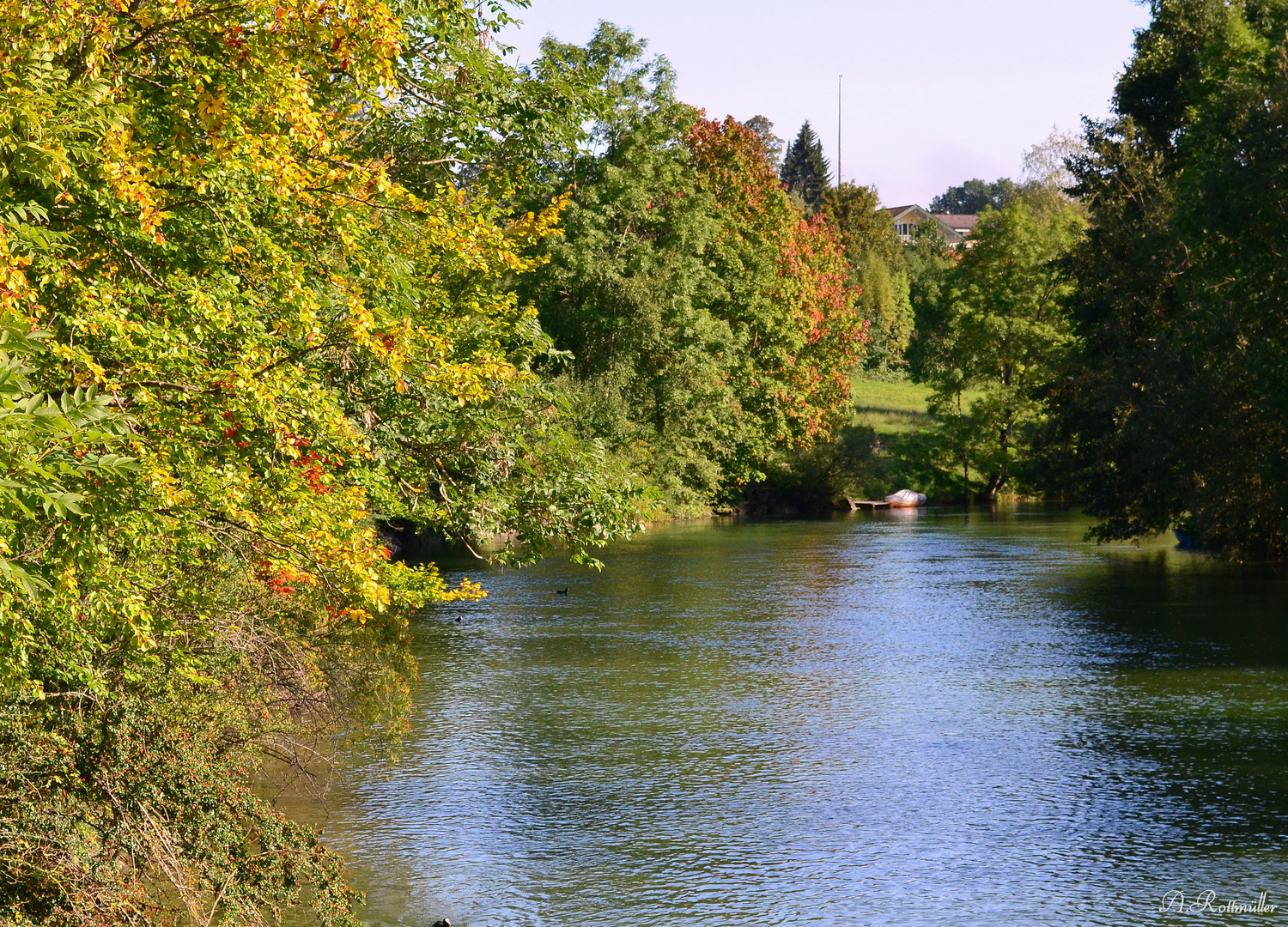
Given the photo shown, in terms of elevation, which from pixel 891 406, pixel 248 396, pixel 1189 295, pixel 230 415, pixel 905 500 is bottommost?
pixel 905 500

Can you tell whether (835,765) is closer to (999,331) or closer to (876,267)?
(999,331)

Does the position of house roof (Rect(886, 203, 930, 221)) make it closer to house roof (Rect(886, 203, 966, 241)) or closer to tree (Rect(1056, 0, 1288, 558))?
house roof (Rect(886, 203, 966, 241))

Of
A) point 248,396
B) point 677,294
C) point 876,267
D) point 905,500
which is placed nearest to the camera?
point 248,396

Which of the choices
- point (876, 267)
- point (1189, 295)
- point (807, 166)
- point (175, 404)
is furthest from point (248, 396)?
point (807, 166)

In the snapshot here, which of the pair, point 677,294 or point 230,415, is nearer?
point 230,415

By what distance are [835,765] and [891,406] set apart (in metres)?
65.5

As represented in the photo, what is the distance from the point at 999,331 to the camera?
6756 centimetres

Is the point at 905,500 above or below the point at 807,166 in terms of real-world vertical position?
below

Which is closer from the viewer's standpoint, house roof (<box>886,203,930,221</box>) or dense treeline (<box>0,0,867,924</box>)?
dense treeline (<box>0,0,867,924</box>)
